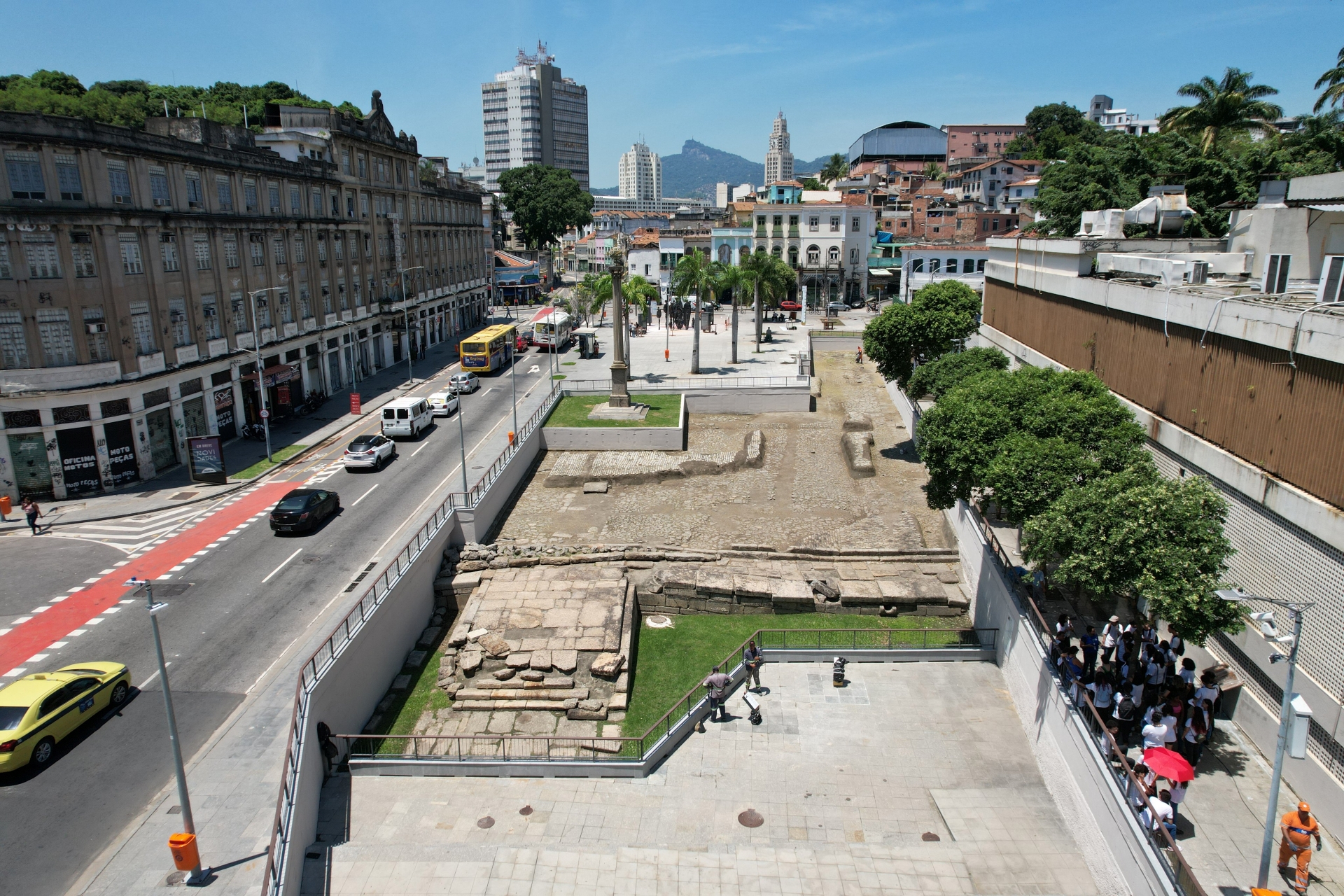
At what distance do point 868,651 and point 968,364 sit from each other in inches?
666

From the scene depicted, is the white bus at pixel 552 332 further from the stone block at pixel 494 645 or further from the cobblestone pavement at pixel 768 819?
the cobblestone pavement at pixel 768 819

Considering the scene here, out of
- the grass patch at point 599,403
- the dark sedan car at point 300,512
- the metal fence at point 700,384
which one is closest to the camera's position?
the dark sedan car at point 300,512

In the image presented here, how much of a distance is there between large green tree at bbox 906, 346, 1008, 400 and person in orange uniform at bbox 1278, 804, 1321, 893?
2050 centimetres

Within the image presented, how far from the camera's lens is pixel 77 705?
661 inches

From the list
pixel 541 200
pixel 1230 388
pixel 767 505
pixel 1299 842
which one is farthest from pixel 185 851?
pixel 541 200

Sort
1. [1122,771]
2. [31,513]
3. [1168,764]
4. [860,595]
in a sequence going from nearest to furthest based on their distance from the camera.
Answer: [1168,764] < [1122,771] < [860,595] < [31,513]

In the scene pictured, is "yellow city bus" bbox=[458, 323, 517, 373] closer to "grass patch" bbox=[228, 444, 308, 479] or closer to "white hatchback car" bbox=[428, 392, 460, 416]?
"white hatchback car" bbox=[428, 392, 460, 416]

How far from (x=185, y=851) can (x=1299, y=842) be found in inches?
705

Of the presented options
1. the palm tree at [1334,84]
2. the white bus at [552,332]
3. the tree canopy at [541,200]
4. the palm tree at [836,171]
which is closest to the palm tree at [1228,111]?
the palm tree at [1334,84]

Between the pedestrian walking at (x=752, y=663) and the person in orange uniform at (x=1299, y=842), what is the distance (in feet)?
34.3

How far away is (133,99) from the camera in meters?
66.8

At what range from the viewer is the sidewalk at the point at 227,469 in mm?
29984

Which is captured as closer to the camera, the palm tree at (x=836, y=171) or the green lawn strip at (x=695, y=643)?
the green lawn strip at (x=695, y=643)

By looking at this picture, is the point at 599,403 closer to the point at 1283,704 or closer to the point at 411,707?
the point at 411,707
